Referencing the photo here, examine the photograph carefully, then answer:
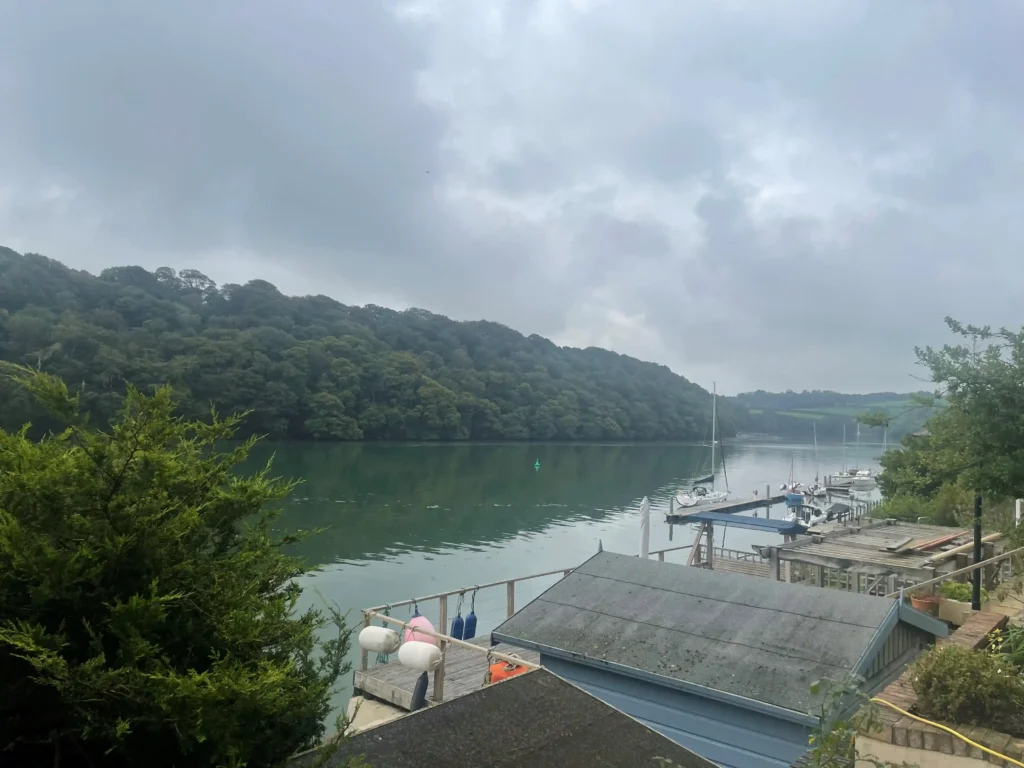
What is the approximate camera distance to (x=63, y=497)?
2.62 m

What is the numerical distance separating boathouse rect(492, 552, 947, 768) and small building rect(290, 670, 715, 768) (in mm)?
2074

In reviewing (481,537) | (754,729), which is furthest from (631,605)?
(481,537)

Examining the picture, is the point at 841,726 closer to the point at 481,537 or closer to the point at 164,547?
the point at 164,547

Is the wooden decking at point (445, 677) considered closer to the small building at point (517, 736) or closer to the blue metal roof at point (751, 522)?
the small building at point (517, 736)

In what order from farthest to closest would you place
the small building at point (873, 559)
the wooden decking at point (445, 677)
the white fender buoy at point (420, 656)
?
the small building at point (873, 559) → the wooden decking at point (445, 677) → the white fender buoy at point (420, 656)

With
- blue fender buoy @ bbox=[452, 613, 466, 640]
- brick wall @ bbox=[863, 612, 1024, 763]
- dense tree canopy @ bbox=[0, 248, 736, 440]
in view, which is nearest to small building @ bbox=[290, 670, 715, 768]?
brick wall @ bbox=[863, 612, 1024, 763]

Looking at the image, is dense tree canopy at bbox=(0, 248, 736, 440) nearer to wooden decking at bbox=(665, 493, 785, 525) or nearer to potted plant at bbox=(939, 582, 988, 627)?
wooden decking at bbox=(665, 493, 785, 525)

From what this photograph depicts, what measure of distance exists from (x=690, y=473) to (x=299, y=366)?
3502 centimetres

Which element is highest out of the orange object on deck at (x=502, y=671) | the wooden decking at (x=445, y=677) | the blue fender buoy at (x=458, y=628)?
the orange object on deck at (x=502, y=671)

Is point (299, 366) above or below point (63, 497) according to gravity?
above

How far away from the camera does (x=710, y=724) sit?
5.89m

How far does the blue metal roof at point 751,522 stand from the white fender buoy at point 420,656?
1002cm

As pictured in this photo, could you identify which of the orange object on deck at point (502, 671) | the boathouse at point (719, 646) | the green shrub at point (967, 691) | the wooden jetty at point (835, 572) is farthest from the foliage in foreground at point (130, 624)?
the wooden jetty at point (835, 572)

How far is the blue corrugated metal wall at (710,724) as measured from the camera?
18.1 feet
